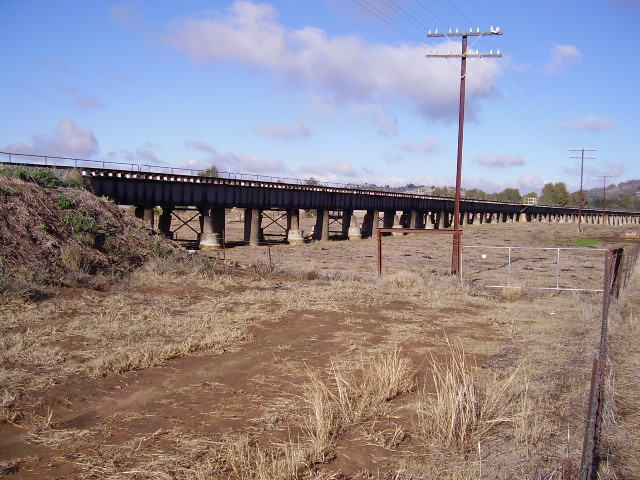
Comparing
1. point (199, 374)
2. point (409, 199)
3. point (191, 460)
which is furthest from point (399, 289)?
point (409, 199)

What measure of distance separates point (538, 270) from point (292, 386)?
2555 cm

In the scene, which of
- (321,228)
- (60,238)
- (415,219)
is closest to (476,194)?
(415,219)

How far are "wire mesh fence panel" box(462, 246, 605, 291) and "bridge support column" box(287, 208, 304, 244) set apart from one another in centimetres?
1427

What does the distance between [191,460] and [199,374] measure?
10.7 ft

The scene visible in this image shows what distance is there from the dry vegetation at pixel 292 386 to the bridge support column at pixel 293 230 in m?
31.5

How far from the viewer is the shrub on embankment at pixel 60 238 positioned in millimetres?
15125

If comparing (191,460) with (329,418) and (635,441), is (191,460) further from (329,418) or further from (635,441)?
(635,441)

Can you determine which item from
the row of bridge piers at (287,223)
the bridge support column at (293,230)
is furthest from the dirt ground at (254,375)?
the bridge support column at (293,230)

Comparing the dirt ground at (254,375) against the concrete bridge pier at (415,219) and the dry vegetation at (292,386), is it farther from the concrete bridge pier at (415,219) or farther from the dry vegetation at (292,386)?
the concrete bridge pier at (415,219)

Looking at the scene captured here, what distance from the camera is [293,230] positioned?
1939 inches

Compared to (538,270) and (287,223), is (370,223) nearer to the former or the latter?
(287,223)

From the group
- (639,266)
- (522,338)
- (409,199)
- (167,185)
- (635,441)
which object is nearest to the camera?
(635,441)

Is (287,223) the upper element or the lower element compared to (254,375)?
upper

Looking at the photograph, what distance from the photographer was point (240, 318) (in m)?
13.5
